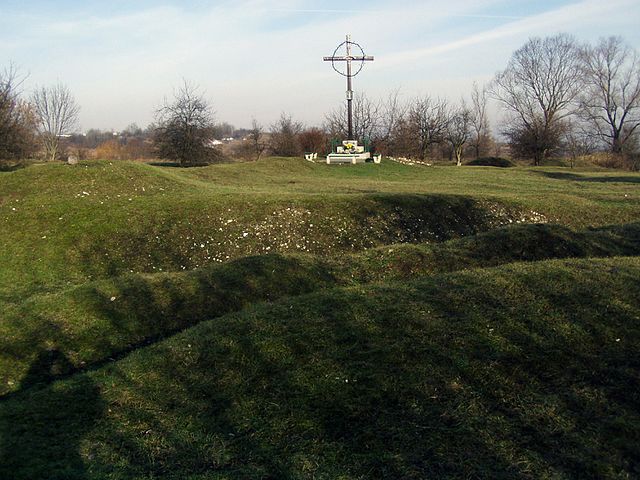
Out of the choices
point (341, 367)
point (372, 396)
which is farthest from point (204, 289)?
point (372, 396)

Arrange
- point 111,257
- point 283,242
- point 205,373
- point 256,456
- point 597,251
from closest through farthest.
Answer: point 256,456
point 205,373
point 597,251
point 111,257
point 283,242

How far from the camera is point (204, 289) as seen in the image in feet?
25.7

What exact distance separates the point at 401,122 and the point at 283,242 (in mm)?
44288

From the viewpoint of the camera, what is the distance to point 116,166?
16.8 metres

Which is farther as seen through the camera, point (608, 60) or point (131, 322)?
point (608, 60)

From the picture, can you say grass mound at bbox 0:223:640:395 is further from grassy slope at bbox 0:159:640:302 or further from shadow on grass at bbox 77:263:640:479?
grassy slope at bbox 0:159:640:302

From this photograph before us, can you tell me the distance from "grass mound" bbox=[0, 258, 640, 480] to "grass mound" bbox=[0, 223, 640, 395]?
584 mm

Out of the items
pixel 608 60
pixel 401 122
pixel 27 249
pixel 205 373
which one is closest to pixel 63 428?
pixel 205 373

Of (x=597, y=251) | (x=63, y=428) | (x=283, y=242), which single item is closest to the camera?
(x=63, y=428)

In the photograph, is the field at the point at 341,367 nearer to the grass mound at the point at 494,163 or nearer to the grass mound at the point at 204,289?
the grass mound at the point at 204,289

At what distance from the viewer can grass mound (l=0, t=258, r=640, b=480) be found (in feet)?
11.6

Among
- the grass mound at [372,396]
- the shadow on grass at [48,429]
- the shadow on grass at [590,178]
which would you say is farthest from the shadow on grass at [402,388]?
the shadow on grass at [590,178]

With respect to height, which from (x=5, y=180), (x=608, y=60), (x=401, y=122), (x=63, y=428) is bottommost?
(x=63, y=428)

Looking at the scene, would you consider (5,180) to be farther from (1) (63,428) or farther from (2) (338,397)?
(2) (338,397)
